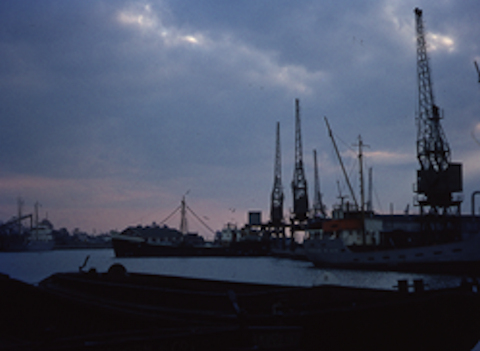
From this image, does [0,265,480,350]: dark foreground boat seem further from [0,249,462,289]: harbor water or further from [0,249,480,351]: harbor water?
[0,249,462,289]: harbor water

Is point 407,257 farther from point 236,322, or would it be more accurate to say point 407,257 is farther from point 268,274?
point 236,322

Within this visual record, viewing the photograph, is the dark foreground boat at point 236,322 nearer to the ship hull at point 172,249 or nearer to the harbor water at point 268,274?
the harbor water at point 268,274

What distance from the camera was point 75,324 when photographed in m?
9.89

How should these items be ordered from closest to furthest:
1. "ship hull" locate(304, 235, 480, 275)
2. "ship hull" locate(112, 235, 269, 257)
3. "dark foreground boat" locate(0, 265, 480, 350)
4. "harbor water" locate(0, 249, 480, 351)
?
"dark foreground boat" locate(0, 265, 480, 350)
"harbor water" locate(0, 249, 480, 351)
"ship hull" locate(304, 235, 480, 275)
"ship hull" locate(112, 235, 269, 257)

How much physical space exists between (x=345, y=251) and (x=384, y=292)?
44.5 metres

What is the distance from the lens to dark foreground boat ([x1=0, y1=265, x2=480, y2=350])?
826 cm

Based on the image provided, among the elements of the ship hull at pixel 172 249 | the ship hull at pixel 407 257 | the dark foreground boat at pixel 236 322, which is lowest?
the ship hull at pixel 172 249

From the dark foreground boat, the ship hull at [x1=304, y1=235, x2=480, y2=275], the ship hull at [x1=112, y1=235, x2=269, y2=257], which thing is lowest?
the ship hull at [x1=112, y1=235, x2=269, y2=257]

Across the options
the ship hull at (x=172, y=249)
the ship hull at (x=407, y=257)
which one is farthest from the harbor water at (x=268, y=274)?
the ship hull at (x=172, y=249)

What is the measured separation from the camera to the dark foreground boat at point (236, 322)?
826 centimetres

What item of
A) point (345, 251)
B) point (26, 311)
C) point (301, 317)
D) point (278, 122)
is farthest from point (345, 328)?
point (278, 122)

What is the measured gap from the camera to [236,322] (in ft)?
30.2

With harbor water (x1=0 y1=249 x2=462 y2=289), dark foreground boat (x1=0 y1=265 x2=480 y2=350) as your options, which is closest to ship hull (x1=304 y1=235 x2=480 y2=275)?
harbor water (x1=0 y1=249 x2=462 y2=289)

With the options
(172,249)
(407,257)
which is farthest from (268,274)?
(172,249)
